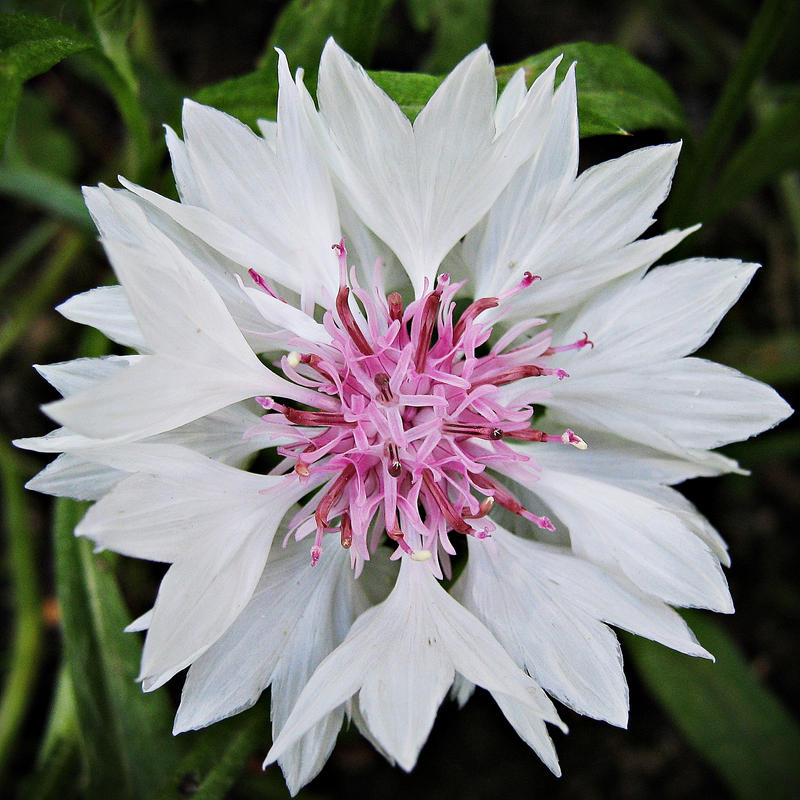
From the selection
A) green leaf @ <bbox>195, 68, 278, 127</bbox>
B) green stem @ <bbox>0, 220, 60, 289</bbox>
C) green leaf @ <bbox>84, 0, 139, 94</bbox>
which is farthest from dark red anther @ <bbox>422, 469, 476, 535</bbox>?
green stem @ <bbox>0, 220, 60, 289</bbox>

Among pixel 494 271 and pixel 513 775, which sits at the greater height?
pixel 494 271

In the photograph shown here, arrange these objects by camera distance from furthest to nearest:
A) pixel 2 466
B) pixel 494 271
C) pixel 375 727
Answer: pixel 2 466
pixel 494 271
pixel 375 727

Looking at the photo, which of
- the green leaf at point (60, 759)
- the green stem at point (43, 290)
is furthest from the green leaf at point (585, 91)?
the green leaf at point (60, 759)

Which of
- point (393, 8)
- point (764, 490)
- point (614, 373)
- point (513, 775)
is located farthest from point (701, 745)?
point (393, 8)

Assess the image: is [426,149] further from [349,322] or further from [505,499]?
[505,499]

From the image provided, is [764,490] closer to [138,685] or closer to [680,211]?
[680,211]

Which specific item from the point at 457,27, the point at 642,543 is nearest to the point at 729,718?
the point at 642,543
